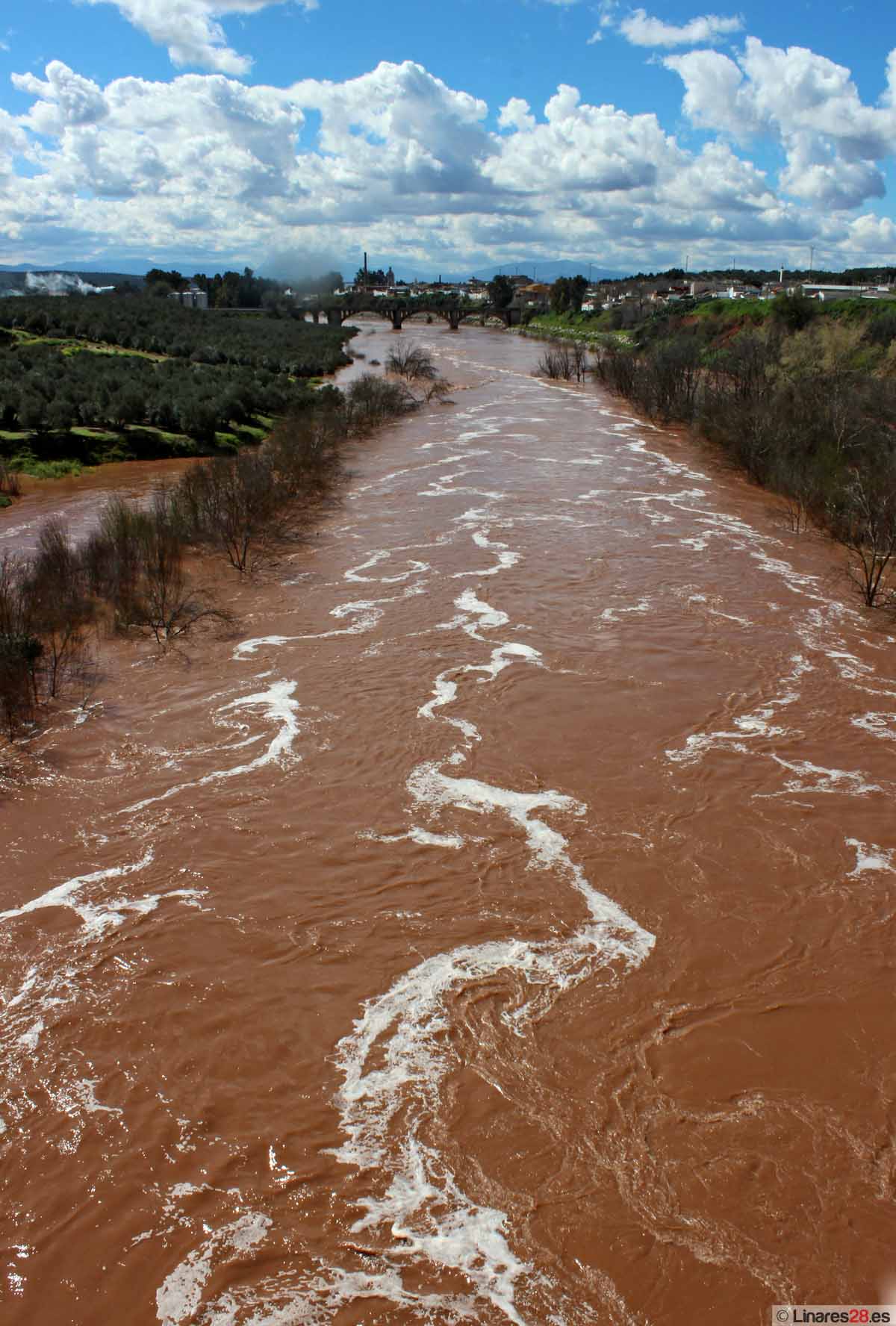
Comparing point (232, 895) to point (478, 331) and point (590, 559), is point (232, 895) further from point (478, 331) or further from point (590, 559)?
point (478, 331)

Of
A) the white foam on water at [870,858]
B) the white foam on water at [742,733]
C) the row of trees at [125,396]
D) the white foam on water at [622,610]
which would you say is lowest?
the white foam on water at [870,858]

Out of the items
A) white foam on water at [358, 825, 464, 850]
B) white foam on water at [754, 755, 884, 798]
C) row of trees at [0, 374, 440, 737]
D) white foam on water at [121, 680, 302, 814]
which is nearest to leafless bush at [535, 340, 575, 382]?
row of trees at [0, 374, 440, 737]

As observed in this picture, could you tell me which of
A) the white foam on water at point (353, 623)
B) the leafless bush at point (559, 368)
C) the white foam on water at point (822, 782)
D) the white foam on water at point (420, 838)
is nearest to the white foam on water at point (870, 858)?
the white foam on water at point (822, 782)

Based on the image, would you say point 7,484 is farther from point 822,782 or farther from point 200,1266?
point 200,1266

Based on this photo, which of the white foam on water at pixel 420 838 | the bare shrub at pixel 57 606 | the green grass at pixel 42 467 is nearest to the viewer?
the white foam on water at pixel 420 838

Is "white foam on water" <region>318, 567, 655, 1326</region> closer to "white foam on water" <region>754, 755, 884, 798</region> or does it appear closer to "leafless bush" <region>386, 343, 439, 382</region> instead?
"white foam on water" <region>754, 755, 884, 798</region>

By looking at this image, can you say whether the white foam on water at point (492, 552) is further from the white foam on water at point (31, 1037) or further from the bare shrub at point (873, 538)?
the white foam on water at point (31, 1037)
